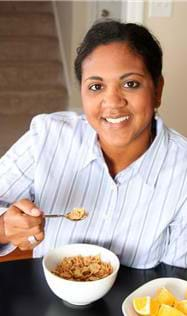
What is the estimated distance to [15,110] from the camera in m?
4.56

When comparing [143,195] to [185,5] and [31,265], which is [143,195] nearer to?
[31,265]

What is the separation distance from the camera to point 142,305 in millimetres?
938

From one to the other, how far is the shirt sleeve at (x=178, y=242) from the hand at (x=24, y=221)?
333 mm

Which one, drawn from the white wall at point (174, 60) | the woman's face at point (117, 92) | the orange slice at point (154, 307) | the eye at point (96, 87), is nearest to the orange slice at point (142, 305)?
the orange slice at point (154, 307)

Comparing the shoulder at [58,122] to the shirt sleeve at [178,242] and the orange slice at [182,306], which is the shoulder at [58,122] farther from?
the orange slice at [182,306]

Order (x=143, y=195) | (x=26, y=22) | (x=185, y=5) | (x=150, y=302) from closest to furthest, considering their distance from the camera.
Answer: (x=150, y=302) < (x=143, y=195) < (x=185, y=5) < (x=26, y=22)

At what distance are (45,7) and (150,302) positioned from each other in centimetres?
474

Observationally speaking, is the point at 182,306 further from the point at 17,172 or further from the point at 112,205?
the point at 17,172

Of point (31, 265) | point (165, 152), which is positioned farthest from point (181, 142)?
point (31, 265)

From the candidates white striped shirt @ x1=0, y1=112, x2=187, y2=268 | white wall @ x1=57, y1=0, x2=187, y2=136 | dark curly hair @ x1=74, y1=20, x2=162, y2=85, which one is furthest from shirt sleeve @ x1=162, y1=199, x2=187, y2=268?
white wall @ x1=57, y1=0, x2=187, y2=136

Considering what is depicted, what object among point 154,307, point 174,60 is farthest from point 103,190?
point 174,60

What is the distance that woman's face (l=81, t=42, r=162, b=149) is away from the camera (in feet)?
3.60

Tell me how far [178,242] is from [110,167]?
0.83ft

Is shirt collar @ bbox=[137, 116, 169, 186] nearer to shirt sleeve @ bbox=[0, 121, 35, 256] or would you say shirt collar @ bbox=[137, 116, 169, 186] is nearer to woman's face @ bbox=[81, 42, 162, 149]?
woman's face @ bbox=[81, 42, 162, 149]
